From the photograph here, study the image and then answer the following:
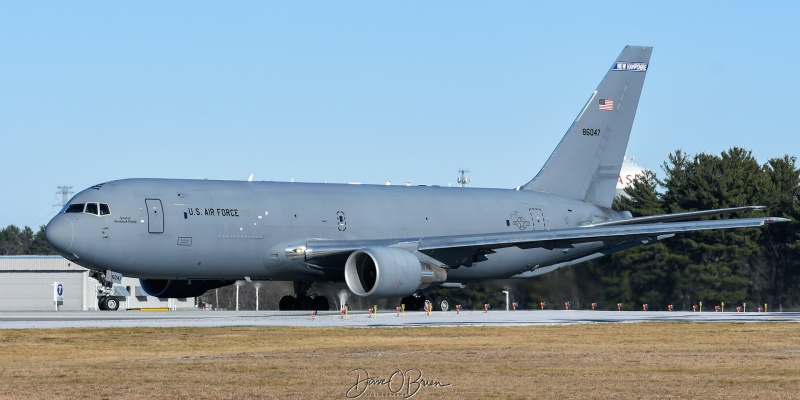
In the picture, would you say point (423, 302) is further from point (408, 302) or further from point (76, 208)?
point (76, 208)

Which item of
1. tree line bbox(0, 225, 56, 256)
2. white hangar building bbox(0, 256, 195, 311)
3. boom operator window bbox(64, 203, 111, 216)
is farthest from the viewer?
tree line bbox(0, 225, 56, 256)

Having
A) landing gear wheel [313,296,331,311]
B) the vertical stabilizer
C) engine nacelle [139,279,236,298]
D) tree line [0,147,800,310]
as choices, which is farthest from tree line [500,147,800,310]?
engine nacelle [139,279,236,298]

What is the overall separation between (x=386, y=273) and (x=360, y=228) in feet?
14.9

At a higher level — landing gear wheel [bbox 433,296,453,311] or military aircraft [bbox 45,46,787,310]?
military aircraft [bbox 45,46,787,310]

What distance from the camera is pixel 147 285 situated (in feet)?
122

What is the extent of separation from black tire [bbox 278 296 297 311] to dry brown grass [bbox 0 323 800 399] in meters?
13.4

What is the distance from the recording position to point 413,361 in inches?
703

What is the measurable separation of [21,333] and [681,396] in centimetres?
1483

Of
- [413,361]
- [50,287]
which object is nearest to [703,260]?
[413,361]

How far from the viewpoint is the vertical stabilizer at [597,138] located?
4422 centimetres

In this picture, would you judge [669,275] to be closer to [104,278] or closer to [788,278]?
[788,278]

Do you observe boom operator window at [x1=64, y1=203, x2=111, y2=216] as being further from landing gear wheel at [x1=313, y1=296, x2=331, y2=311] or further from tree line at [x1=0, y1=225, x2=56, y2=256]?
tree line at [x1=0, y1=225, x2=56, y2=256]

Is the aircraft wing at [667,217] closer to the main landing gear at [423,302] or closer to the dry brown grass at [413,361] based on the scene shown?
the main landing gear at [423,302]

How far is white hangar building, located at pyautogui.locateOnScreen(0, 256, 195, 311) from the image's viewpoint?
203ft
